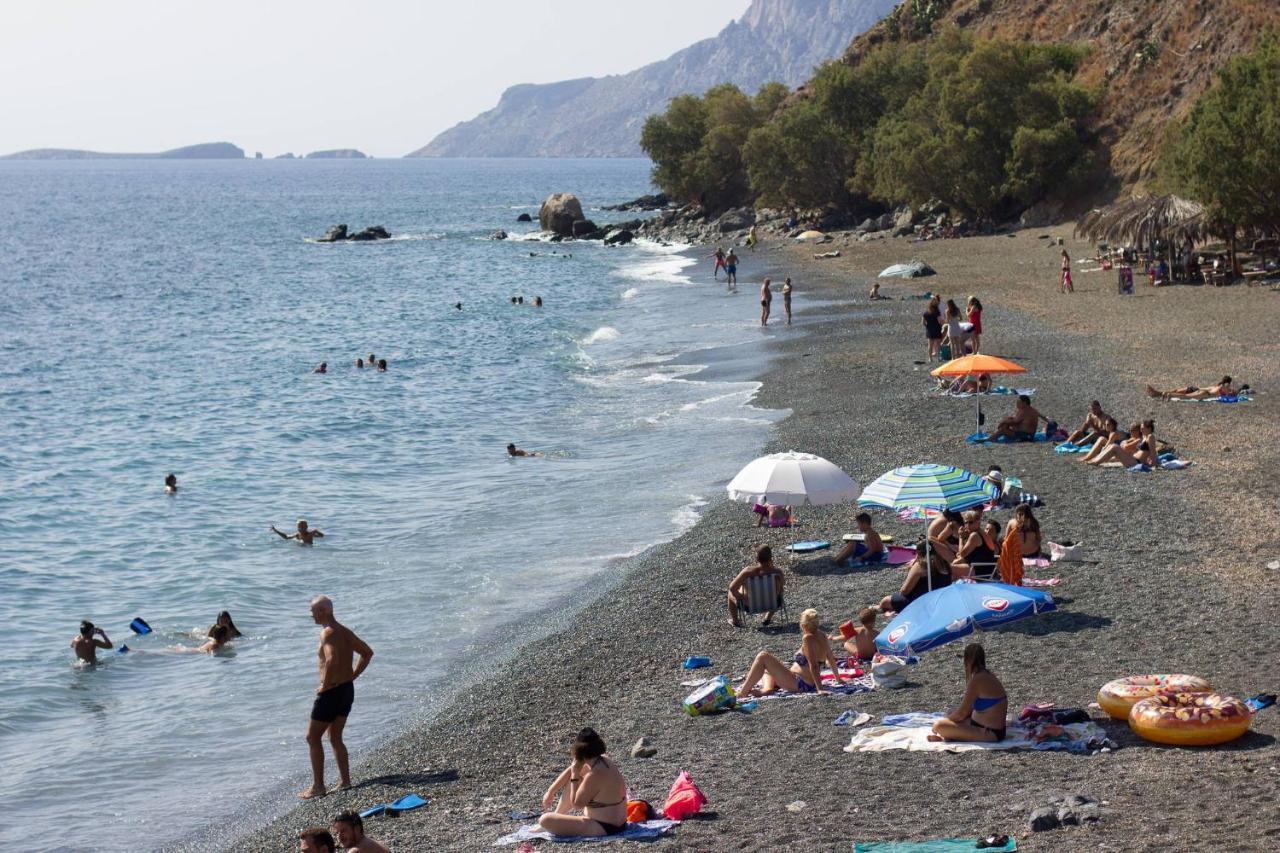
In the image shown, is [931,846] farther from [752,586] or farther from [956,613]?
[752,586]

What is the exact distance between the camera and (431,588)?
66.4ft

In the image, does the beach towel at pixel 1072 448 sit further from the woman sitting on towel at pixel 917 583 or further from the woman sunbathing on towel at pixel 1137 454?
the woman sitting on towel at pixel 917 583

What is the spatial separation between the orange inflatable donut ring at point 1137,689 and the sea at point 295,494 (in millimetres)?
7607

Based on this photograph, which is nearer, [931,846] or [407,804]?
[931,846]

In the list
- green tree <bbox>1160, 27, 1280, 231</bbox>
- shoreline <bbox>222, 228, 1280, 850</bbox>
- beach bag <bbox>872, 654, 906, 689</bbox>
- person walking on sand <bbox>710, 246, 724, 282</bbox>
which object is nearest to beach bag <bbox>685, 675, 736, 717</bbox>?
shoreline <bbox>222, 228, 1280, 850</bbox>

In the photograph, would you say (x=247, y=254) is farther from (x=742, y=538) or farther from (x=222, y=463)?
(x=742, y=538)

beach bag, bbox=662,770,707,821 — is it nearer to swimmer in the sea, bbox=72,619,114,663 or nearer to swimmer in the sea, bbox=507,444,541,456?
swimmer in the sea, bbox=72,619,114,663

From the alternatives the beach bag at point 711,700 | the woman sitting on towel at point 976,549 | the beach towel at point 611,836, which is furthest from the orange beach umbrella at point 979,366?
the beach towel at point 611,836

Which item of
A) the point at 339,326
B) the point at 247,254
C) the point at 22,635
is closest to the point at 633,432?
the point at 22,635

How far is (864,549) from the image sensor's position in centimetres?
1772

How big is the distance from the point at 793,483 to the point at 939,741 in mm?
5924

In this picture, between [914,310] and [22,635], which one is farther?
[914,310]

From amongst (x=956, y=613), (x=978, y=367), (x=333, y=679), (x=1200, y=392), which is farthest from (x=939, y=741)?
(x=1200, y=392)

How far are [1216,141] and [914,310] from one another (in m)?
10.1
